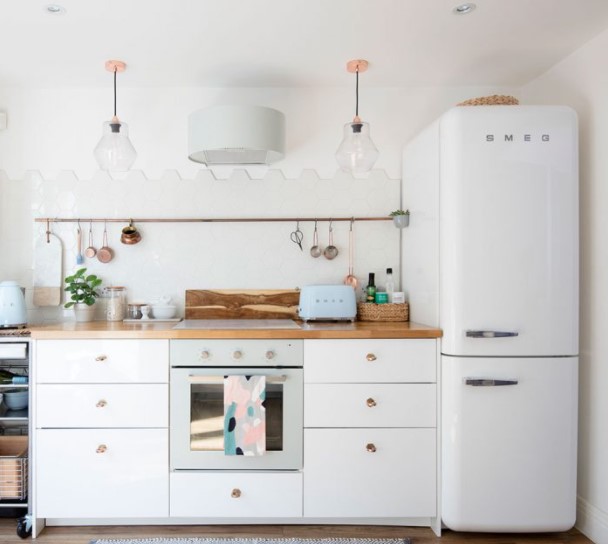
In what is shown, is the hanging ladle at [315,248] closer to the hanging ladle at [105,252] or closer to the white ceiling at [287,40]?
the white ceiling at [287,40]

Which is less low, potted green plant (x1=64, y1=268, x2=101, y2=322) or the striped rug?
potted green plant (x1=64, y1=268, x2=101, y2=322)

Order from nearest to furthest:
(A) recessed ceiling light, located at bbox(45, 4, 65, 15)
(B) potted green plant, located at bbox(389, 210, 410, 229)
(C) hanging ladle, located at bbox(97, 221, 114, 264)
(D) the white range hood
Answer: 1. (A) recessed ceiling light, located at bbox(45, 4, 65, 15)
2. (D) the white range hood
3. (B) potted green plant, located at bbox(389, 210, 410, 229)
4. (C) hanging ladle, located at bbox(97, 221, 114, 264)

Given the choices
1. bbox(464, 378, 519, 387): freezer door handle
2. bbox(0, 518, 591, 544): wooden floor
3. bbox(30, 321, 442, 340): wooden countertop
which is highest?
bbox(30, 321, 442, 340): wooden countertop

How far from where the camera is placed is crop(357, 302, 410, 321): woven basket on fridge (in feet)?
8.96

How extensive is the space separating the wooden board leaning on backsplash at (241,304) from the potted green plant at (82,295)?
1.73 feet

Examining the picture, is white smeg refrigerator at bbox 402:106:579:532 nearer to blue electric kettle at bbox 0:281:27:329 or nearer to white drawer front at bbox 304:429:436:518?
white drawer front at bbox 304:429:436:518

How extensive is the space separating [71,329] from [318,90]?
1.90 m

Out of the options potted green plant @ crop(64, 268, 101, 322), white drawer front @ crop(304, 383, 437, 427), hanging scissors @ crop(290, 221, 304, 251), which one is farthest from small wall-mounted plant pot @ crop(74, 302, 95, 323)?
white drawer front @ crop(304, 383, 437, 427)

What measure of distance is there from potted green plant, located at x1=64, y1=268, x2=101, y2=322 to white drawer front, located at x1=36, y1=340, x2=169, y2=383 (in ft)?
1.54

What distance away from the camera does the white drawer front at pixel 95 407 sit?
227 centimetres

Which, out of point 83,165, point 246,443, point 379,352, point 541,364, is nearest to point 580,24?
point 541,364

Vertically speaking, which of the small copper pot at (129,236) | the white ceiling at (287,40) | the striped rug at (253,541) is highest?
the white ceiling at (287,40)

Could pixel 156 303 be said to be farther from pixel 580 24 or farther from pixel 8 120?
pixel 580 24

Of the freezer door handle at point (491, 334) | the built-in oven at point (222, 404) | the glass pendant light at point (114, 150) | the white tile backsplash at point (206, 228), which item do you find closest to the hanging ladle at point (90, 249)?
the white tile backsplash at point (206, 228)
